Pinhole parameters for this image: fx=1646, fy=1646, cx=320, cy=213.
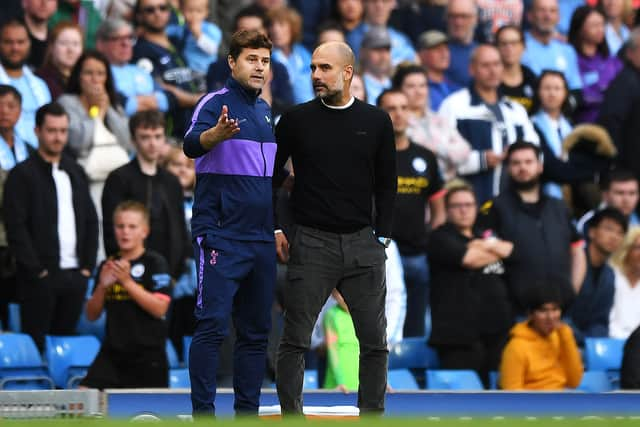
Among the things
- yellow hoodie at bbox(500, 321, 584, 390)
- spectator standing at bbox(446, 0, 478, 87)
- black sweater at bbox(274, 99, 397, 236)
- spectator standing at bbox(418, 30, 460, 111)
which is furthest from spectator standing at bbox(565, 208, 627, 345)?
black sweater at bbox(274, 99, 397, 236)

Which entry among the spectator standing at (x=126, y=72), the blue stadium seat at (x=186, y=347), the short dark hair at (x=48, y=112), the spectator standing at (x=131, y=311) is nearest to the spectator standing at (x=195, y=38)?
the spectator standing at (x=126, y=72)

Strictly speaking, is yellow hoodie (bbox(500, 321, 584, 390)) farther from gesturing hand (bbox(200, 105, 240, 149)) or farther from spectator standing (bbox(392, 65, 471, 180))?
gesturing hand (bbox(200, 105, 240, 149))

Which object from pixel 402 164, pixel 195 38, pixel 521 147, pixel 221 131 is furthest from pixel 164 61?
pixel 221 131

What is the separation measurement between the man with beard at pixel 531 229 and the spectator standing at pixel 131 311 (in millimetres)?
3293

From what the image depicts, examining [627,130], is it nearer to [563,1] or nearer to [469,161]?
[469,161]

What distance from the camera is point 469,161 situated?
14.8 meters

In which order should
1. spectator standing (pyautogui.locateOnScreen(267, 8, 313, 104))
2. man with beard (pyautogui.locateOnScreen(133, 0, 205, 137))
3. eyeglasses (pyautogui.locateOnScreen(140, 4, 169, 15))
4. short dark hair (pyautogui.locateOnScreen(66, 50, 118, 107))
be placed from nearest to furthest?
1. short dark hair (pyautogui.locateOnScreen(66, 50, 118, 107))
2. man with beard (pyautogui.locateOnScreen(133, 0, 205, 137))
3. eyeglasses (pyautogui.locateOnScreen(140, 4, 169, 15))
4. spectator standing (pyautogui.locateOnScreen(267, 8, 313, 104))

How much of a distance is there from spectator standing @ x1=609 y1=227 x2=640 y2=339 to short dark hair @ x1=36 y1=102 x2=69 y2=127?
16.1 feet

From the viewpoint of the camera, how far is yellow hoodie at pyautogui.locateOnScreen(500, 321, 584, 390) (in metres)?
12.4

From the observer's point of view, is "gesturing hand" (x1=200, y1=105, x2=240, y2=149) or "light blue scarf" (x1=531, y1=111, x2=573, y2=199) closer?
"gesturing hand" (x1=200, y1=105, x2=240, y2=149)

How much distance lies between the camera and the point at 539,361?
12.5m

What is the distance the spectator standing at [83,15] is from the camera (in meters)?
15.5

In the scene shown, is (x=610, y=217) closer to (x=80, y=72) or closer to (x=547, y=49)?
(x=547, y=49)

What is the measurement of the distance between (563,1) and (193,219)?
12021 mm
